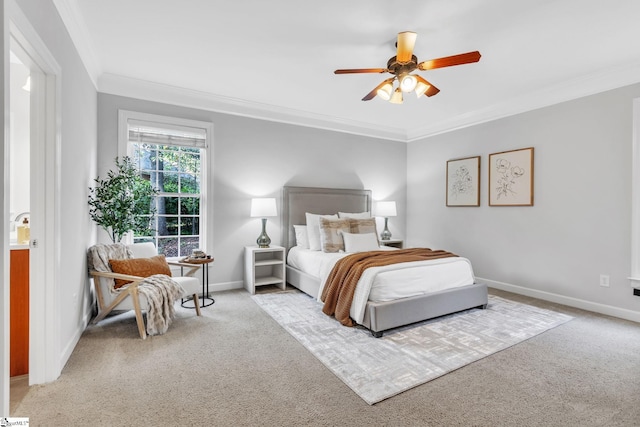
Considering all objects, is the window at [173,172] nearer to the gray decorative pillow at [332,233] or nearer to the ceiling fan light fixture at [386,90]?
the gray decorative pillow at [332,233]

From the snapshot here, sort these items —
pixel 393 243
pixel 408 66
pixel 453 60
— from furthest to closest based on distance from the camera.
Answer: pixel 393 243 → pixel 408 66 → pixel 453 60

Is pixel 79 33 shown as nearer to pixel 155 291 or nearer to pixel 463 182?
pixel 155 291

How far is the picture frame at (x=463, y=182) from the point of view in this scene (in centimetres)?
491

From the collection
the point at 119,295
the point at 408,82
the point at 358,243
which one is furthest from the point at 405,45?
the point at 119,295

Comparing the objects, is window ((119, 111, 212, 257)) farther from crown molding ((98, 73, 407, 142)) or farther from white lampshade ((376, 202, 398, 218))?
white lampshade ((376, 202, 398, 218))

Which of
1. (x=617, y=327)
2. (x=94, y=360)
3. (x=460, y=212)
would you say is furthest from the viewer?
(x=460, y=212)

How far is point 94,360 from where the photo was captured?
2.42 m

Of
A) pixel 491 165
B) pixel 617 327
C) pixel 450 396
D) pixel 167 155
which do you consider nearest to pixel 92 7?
pixel 167 155

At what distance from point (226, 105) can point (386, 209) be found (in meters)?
3.13

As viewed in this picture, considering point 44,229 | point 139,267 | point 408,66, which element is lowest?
point 139,267

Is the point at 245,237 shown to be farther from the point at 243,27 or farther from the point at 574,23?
the point at 574,23

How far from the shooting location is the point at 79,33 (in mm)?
2668

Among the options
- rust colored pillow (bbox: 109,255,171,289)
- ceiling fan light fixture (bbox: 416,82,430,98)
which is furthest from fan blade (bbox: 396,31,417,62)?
rust colored pillow (bbox: 109,255,171,289)

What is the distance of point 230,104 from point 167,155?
3.67ft
